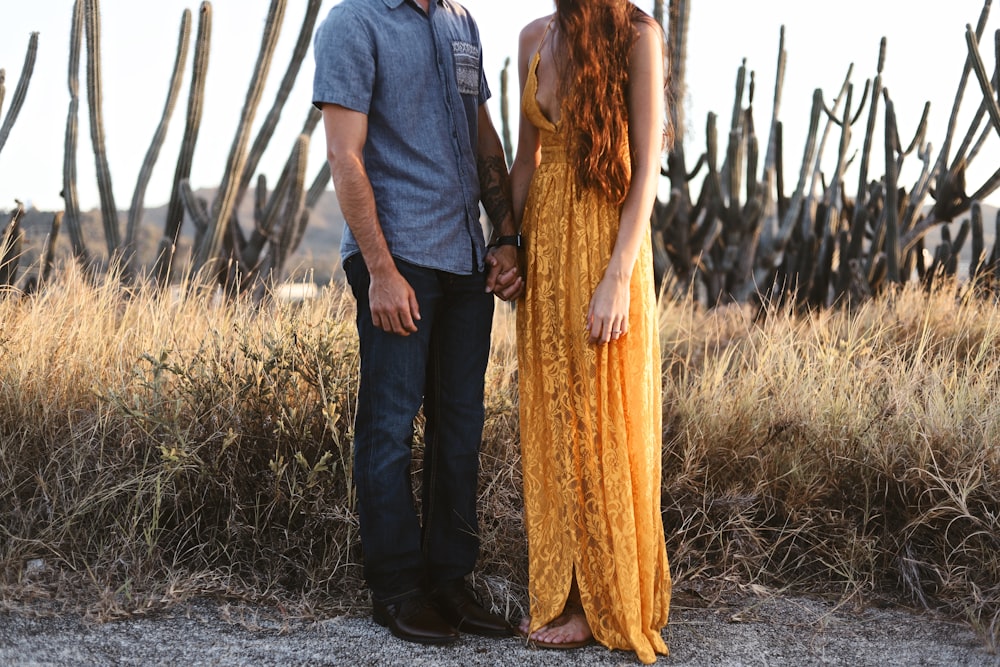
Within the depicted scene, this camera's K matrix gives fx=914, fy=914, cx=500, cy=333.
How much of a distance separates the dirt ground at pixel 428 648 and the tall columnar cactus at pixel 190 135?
3997mm

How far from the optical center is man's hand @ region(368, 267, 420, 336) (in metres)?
2.59

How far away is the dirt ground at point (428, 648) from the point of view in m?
2.63

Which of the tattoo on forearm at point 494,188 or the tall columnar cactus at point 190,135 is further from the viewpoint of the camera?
the tall columnar cactus at point 190,135

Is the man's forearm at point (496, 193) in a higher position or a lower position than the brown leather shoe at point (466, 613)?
higher

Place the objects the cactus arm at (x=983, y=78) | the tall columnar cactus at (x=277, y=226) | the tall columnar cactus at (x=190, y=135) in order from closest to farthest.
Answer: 1. the tall columnar cactus at (x=190, y=135)
2. the tall columnar cactus at (x=277, y=226)
3. the cactus arm at (x=983, y=78)

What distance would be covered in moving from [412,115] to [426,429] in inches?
38.8

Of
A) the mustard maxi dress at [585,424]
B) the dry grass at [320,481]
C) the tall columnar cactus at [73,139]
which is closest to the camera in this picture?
the mustard maxi dress at [585,424]

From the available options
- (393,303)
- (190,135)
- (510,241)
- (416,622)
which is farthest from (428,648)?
(190,135)

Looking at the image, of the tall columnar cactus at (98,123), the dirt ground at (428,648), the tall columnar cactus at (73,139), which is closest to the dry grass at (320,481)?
the dirt ground at (428,648)

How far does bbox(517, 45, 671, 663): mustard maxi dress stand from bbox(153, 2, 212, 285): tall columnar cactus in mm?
4375

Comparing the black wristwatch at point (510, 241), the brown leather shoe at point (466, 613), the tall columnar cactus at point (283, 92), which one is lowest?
the brown leather shoe at point (466, 613)

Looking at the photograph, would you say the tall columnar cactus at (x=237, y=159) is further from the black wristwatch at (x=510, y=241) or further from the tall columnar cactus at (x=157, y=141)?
the black wristwatch at (x=510, y=241)

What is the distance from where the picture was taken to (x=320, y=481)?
329 cm

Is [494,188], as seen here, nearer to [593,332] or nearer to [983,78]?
[593,332]
